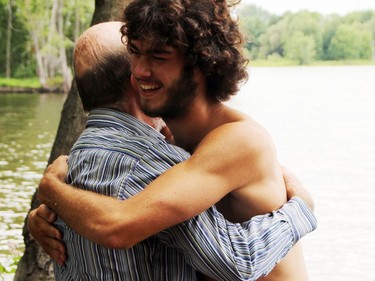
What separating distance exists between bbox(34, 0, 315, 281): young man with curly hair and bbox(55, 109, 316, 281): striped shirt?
1cm

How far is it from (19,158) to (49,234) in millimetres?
19834

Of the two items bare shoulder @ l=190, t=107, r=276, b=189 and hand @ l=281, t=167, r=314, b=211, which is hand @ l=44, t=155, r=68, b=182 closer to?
bare shoulder @ l=190, t=107, r=276, b=189

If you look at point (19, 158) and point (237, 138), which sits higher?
point (237, 138)

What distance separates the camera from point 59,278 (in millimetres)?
2742

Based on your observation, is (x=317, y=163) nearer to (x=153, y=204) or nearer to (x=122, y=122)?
(x=122, y=122)

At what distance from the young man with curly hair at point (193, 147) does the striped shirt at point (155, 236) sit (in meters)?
0.01

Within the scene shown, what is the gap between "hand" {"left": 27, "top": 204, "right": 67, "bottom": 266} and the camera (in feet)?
8.71

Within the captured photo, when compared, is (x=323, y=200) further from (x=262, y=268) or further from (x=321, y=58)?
(x=321, y=58)

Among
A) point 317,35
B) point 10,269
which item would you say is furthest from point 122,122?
point 317,35

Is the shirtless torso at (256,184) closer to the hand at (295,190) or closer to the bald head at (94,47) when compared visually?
the hand at (295,190)

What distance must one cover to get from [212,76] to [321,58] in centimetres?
10713

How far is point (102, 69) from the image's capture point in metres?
2.61

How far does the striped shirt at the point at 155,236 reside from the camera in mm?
2387

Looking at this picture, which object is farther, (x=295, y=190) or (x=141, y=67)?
(x=295, y=190)
